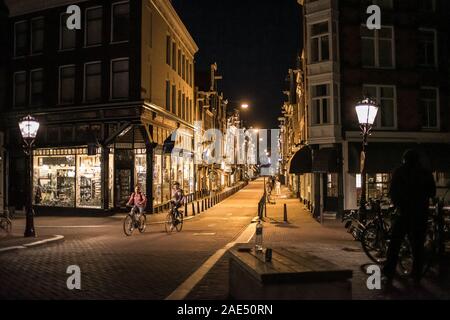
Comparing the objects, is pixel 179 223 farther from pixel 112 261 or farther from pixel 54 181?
pixel 54 181

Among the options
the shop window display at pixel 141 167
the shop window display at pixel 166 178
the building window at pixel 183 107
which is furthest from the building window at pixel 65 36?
Answer: the building window at pixel 183 107

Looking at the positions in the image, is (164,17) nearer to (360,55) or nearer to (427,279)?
(360,55)

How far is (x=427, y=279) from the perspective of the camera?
28.9 feet

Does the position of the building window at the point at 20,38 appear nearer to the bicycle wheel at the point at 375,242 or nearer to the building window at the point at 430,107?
the building window at the point at 430,107

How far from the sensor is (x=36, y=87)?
97.9 ft

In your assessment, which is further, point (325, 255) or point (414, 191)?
point (325, 255)

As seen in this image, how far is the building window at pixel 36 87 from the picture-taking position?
2953 centimetres

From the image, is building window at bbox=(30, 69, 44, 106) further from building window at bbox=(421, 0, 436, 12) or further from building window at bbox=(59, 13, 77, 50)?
building window at bbox=(421, 0, 436, 12)

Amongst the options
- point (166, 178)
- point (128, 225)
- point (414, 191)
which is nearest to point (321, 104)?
point (166, 178)

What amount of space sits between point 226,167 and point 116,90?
39.7m

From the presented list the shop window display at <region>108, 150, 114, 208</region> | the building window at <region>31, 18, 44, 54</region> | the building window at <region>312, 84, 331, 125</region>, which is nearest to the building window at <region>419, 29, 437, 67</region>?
the building window at <region>312, 84, 331, 125</region>

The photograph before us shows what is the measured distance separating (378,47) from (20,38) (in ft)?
73.2

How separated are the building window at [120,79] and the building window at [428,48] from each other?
53.5ft
